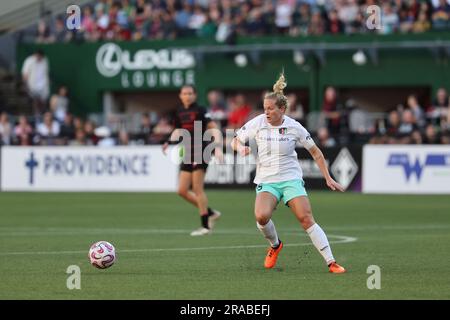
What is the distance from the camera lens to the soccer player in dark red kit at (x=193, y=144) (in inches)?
736

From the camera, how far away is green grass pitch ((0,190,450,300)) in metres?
11.4

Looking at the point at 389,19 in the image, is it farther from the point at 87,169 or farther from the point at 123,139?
the point at 87,169

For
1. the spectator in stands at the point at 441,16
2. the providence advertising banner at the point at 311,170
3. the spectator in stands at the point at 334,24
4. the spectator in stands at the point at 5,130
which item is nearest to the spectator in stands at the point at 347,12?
the spectator in stands at the point at 334,24

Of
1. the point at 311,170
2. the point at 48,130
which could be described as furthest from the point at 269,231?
the point at 48,130

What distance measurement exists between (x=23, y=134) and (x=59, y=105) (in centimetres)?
386

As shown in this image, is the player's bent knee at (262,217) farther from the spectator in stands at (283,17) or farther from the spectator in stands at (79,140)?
the spectator in stands at (283,17)

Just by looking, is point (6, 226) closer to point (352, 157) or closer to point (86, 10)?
point (352, 157)

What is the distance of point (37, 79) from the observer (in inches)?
1529

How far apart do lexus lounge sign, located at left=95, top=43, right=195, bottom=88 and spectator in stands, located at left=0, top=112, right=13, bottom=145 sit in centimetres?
619

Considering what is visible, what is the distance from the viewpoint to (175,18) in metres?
39.1

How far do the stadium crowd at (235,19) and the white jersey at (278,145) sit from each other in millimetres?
21107

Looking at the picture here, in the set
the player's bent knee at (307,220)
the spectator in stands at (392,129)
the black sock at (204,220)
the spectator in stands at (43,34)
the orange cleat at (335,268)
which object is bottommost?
the black sock at (204,220)

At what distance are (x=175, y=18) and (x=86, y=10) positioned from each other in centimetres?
311
